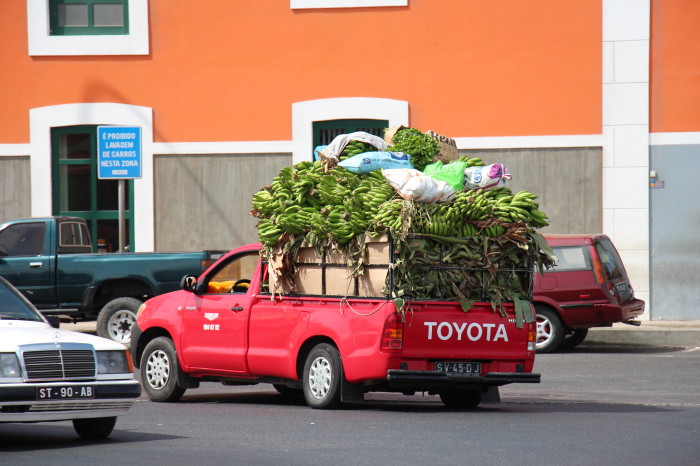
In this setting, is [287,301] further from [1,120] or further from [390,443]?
[1,120]

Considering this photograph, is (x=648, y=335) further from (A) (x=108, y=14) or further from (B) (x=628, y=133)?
(A) (x=108, y=14)

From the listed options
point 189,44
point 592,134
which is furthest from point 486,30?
point 189,44

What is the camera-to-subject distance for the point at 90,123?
74.2ft

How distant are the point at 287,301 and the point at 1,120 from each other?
12.5m

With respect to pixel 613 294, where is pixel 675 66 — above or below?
above

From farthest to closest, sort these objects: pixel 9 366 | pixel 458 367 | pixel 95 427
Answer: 1. pixel 458 367
2. pixel 95 427
3. pixel 9 366

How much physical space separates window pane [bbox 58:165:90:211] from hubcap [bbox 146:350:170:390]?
10.3 meters

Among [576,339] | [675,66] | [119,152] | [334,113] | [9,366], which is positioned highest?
[675,66]

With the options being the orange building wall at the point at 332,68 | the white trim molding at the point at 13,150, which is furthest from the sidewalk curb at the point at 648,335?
the white trim molding at the point at 13,150

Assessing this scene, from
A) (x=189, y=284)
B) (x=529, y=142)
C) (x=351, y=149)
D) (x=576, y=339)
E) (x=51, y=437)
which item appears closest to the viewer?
(x=51, y=437)

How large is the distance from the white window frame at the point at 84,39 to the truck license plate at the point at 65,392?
14236mm

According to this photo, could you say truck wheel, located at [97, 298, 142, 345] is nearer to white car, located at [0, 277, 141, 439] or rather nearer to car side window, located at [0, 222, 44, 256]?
car side window, located at [0, 222, 44, 256]

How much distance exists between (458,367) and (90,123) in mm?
12792

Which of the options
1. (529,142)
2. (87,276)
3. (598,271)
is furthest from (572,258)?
(87,276)
